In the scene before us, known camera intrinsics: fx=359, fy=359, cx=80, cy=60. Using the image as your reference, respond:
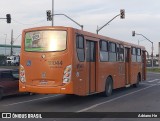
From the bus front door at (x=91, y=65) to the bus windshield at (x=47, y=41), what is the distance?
164 centimetres

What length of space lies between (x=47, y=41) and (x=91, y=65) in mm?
2476

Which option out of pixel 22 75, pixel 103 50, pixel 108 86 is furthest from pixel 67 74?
pixel 108 86

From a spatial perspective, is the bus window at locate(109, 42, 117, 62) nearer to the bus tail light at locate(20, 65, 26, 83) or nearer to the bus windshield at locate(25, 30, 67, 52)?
the bus windshield at locate(25, 30, 67, 52)

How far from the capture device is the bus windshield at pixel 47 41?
13992 millimetres

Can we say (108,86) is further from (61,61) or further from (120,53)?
(61,61)

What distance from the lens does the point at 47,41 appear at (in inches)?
558

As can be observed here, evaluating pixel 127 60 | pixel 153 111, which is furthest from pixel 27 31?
pixel 127 60

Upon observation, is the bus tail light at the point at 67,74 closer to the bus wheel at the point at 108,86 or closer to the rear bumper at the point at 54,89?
the rear bumper at the point at 54,89

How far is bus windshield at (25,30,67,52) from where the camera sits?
14.0m

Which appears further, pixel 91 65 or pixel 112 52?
pixel 112 52

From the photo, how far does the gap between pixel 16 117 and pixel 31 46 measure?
4.44 metres

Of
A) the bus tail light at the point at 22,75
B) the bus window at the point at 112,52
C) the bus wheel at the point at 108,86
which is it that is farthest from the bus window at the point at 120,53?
the bus tail light at the point at 22,75

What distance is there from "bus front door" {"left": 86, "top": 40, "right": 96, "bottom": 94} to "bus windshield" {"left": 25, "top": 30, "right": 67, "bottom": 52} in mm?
1636

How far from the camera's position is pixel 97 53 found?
16094 millimetres
